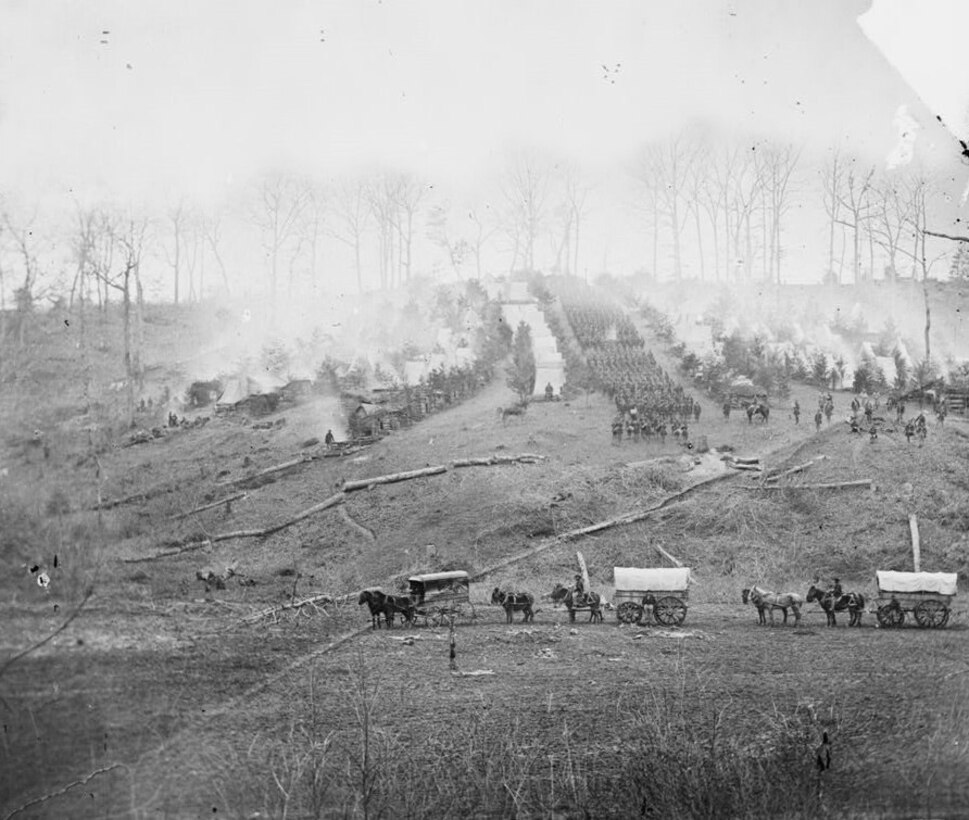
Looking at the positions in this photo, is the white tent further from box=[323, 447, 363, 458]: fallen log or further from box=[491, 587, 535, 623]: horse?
box=[491, 587, 535, 623]: horse

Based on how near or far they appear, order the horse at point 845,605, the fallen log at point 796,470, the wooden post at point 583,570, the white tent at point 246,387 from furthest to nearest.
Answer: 1. the fallen log at point 796,470
2. the white tent at point 246,387
3. the wooden post at point 583,570
4. the horse at point 845,605

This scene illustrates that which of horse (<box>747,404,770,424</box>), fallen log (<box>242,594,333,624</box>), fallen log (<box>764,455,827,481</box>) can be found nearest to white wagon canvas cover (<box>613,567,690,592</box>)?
fallen log (<box>242,594,333,624</box>)

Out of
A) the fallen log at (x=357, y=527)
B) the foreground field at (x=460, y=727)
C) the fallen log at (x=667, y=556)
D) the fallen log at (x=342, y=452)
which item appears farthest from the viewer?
the fallen log at (x=342, y=452)

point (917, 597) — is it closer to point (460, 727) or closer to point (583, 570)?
point (583, 570)

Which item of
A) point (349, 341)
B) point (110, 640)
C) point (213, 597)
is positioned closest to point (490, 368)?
point (349, 341)

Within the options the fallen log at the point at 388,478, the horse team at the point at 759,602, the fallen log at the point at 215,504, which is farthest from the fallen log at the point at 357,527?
the horse team at the point at 759,602

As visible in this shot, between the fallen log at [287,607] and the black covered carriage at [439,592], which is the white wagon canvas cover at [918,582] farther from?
the fallen log at [287,607]

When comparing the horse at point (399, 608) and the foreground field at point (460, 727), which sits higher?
the horse at point (399, 608)
